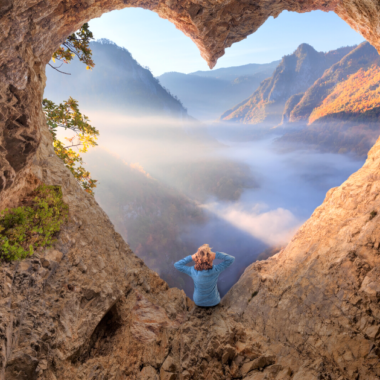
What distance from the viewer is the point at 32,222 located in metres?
4.00

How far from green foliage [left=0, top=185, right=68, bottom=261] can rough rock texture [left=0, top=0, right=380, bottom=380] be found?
22 cm

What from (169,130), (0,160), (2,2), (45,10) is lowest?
(0,160)

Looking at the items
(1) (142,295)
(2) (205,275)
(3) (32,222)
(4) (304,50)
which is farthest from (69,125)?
(4) (304,50)

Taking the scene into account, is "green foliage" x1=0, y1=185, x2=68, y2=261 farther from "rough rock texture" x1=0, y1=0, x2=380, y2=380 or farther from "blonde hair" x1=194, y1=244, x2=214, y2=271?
"blonde hair" x1=194, y1=244, x2=214, y2=271

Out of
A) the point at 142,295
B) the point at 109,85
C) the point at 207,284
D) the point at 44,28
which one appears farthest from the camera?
the point at 109,85

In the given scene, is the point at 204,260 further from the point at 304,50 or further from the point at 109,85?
the point at 304,50

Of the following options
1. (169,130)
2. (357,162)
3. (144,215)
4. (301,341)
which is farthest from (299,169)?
(301,341)

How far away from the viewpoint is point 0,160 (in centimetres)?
333

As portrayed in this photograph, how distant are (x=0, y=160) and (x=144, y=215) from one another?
3169cm

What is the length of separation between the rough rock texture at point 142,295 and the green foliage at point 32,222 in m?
0.22

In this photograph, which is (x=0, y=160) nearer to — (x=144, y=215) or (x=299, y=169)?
(x=144, y=215)

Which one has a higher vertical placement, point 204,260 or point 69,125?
point 69,125

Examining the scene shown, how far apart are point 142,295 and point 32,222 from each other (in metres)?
3.35

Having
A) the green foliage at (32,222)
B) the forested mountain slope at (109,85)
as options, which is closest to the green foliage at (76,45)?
the green foliage at (32,222)
